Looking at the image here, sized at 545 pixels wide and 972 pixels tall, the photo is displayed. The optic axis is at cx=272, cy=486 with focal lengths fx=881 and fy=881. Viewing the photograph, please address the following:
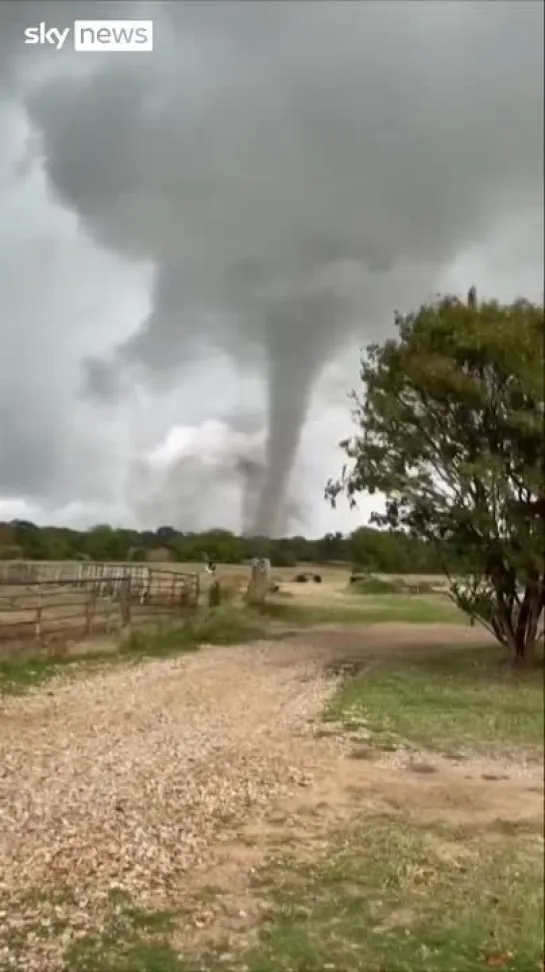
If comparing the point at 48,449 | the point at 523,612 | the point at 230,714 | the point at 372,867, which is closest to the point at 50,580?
the point at 48,449

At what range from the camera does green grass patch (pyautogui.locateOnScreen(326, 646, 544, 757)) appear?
843 millimetres

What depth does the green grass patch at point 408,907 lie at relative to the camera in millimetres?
914

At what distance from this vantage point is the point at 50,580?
129cm

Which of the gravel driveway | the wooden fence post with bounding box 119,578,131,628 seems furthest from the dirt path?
the wooden fence post with bounding box 119,578,131,628

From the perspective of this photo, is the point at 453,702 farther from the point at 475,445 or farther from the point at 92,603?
the point at 92,603

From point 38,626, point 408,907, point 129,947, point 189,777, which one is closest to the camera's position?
point 408,907

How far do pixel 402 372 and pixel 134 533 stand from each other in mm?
381

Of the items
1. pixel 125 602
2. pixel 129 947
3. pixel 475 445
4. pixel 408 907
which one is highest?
pixel 475 445

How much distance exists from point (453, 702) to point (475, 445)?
0.25m

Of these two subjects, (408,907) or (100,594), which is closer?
(408,907)

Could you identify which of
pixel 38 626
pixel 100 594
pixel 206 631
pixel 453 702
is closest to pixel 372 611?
pixel 453 702

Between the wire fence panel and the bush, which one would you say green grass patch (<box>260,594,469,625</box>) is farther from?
the wire fence panel

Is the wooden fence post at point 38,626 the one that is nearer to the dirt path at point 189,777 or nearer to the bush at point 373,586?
the dirt path at point 189,777

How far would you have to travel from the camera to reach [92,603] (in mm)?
1406
